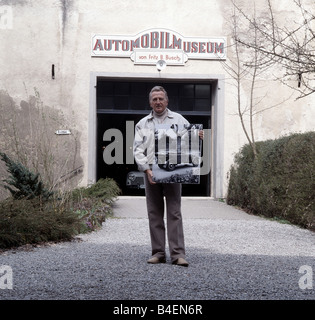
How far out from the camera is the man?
535 cm

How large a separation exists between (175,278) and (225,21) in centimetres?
1149

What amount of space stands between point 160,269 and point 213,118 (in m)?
10.7

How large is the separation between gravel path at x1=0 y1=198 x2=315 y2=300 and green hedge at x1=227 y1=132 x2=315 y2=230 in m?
0.96

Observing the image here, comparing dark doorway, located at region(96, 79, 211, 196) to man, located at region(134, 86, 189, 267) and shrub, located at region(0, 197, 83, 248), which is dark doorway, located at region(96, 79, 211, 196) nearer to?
shrub, located at region(0, 197, 83, 248)

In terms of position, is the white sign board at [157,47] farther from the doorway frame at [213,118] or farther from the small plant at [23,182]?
the small plant at [23,182]

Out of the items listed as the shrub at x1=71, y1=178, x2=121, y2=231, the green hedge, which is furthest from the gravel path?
the green hedge

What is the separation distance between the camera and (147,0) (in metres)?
15.0

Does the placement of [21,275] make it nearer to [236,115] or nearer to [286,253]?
[286,253]

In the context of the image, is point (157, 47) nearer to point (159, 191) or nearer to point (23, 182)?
point (23, 182)

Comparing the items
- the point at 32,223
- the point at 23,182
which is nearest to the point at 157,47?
the point at 23,182

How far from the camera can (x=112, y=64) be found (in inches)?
585

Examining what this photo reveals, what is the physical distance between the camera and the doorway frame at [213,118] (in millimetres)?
14719

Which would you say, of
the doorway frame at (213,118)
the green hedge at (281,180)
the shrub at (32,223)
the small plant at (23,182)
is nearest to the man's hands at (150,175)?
the shrub at (32,223)

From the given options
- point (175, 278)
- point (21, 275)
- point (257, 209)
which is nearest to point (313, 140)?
point (257, 209)
